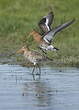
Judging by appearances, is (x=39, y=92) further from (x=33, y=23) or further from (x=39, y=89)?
(x=33, y=23)

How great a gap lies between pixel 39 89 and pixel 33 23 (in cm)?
903

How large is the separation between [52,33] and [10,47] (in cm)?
340

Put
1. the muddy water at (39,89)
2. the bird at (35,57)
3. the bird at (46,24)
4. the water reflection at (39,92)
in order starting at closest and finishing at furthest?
the muddy water at (39,89), the water reflection at (39,92), the bird at (35,57), the bird at (46,24)

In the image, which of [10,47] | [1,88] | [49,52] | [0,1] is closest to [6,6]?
[0,1]

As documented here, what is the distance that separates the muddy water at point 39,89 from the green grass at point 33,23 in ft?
4.83

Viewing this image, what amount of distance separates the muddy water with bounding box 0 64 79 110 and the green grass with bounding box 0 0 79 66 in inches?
58.0

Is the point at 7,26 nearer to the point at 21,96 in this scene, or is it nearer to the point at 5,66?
the point at 5,66

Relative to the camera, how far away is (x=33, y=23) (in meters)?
21.2

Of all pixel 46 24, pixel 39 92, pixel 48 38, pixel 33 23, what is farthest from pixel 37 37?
pixel 33 23

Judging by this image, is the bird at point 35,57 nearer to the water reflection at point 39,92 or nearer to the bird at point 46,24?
the bird at point 46,24

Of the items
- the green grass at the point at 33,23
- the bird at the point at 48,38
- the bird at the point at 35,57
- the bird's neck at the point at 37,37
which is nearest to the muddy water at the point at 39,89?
the bird at the point at 35,57

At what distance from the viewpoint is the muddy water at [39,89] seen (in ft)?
35.6

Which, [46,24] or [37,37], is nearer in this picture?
[46,24]

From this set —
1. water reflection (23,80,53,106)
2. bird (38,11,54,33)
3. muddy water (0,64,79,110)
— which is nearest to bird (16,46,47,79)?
muddy water (0,64,79,110)
